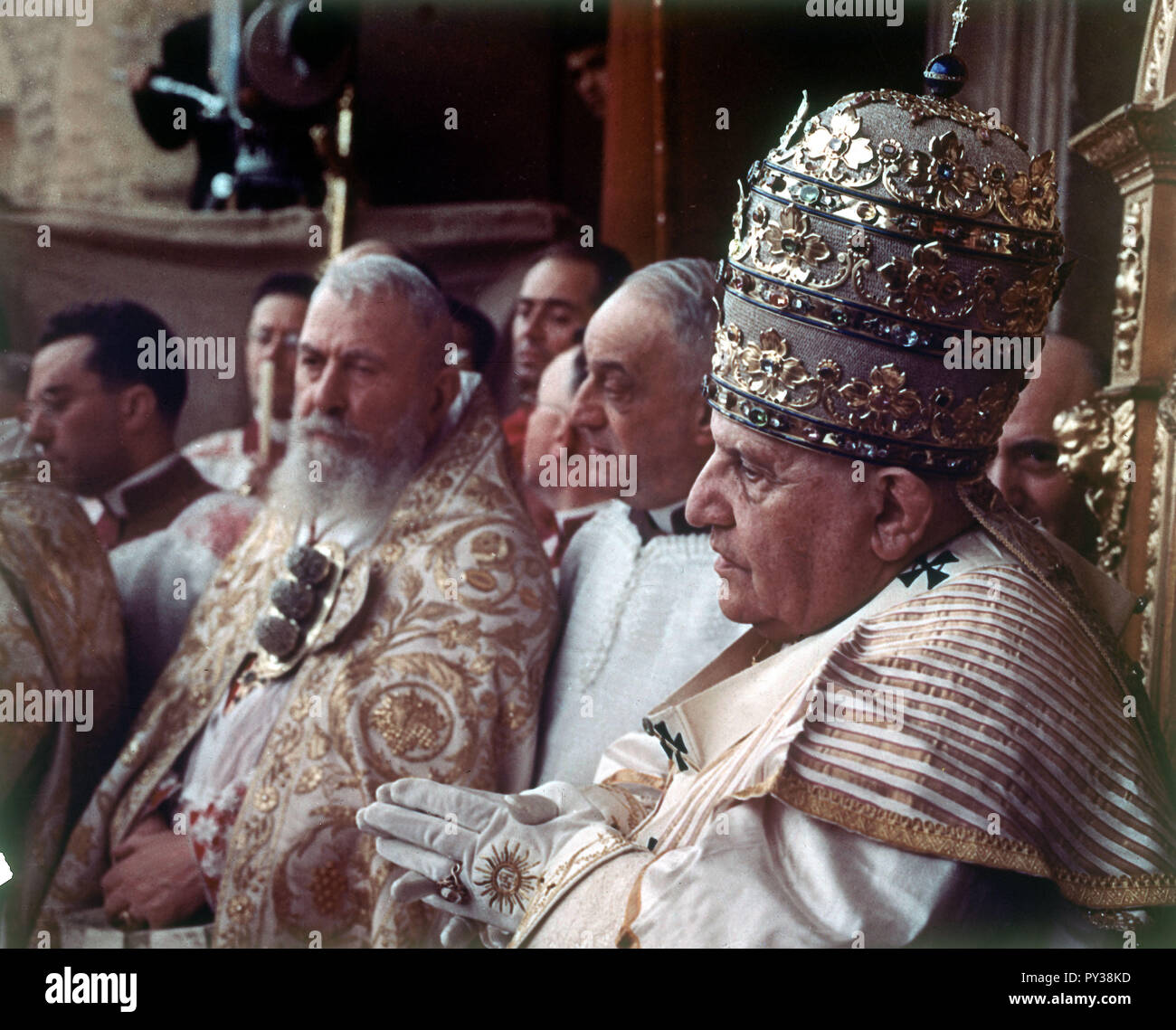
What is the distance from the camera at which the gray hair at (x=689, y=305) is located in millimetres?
2488

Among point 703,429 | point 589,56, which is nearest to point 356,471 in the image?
point 703,429

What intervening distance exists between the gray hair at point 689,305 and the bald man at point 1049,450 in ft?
1.81

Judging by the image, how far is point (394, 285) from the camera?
2801 mm

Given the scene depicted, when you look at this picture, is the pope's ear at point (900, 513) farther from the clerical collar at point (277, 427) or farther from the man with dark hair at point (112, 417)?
the man with dark hair at point (112, 417)

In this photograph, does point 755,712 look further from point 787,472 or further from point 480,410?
point 480,410

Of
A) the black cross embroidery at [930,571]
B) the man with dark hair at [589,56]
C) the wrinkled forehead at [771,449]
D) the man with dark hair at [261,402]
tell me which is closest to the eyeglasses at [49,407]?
the man with dark hair at [261,402]

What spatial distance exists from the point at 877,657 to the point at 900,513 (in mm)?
218

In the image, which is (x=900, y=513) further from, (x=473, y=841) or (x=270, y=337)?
(x=270, y=337)

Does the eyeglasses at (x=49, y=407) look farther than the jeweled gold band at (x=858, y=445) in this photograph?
Yes

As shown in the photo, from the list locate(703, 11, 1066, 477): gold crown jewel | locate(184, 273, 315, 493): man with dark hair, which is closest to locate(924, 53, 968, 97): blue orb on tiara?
locate(703, 11, 1066, 477): gold crown jewel

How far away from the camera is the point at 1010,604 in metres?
1.83

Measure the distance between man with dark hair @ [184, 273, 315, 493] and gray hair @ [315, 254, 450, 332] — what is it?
0.91ft

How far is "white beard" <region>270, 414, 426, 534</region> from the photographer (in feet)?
9.09

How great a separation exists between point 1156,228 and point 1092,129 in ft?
0.66
